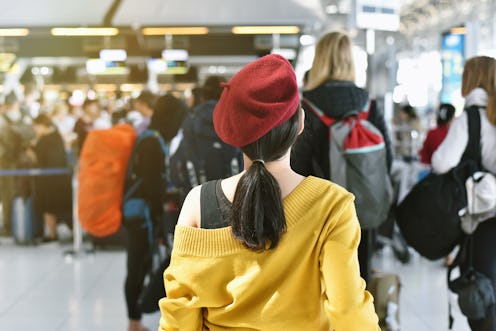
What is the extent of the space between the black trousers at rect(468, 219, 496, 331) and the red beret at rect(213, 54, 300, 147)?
240cm

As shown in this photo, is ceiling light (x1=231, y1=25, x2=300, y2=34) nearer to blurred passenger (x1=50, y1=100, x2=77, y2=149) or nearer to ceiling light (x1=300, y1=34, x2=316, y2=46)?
blurred passenger (x1=50, y1=100, x2=77, y2=149)

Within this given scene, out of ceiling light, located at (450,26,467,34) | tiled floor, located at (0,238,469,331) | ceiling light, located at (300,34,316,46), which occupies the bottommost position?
tiled floor, located at (0,238,469,331)

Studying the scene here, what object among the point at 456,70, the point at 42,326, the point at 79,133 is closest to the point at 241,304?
the point at 42,326

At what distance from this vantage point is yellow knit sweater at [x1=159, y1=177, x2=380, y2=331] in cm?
181

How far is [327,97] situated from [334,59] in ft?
0.66

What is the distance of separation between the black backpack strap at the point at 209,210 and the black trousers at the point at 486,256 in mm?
2411

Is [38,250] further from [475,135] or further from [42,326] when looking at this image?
Answer: [475,135]

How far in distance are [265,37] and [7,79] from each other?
7616 mm

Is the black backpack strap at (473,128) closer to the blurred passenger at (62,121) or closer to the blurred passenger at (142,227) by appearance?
the blurred passenger at (142,227)

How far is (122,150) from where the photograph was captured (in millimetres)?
5238

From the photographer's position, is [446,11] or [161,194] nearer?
[161,194]

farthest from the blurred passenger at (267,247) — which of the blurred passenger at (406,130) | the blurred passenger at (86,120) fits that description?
the blurred passenger at (86,120)

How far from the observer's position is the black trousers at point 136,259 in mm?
5148

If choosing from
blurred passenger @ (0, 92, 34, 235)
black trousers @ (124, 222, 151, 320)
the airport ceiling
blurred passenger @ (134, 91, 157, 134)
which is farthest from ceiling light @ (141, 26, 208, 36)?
black trousers @ (124, 222, 151, 320)
